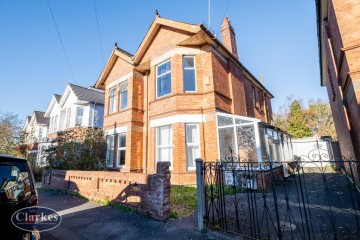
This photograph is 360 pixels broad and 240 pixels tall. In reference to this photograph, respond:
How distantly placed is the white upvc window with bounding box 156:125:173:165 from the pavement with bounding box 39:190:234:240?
4.39 m

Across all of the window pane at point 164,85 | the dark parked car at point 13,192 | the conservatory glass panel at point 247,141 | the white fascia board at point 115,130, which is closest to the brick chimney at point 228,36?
the window pane at point 164,85

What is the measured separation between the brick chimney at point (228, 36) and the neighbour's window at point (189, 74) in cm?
565

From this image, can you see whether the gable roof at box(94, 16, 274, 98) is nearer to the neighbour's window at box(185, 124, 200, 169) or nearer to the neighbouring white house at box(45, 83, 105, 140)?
the neighbour's window at box(185, 124, 200, 169)

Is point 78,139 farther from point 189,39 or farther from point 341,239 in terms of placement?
point 341,239

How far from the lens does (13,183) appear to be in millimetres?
3207

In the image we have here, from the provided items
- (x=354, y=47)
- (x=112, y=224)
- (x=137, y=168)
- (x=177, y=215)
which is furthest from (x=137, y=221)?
(x=354, y=47)

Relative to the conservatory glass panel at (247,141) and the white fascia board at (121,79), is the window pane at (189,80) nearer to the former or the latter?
the conservatory glass panel at (247,141)

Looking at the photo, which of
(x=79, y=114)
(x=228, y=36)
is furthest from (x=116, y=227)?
(x=79, y=114)

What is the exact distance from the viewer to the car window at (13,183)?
305cm

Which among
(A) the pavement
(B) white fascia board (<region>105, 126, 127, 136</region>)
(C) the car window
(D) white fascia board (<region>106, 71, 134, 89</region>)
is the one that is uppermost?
(D) white fascia board (<region>106, 71, 134, 89</region>)

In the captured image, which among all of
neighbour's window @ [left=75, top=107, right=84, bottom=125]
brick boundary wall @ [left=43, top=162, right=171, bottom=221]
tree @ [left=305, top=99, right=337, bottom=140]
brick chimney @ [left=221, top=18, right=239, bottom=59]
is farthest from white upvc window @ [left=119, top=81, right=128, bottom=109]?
tree @ [left=305, top=99, right=337, bottom=140]

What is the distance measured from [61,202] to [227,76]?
35.0 ft

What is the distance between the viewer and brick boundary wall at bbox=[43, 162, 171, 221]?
5.24 meters

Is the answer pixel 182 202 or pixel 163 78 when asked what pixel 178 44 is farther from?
pixel 182 202
